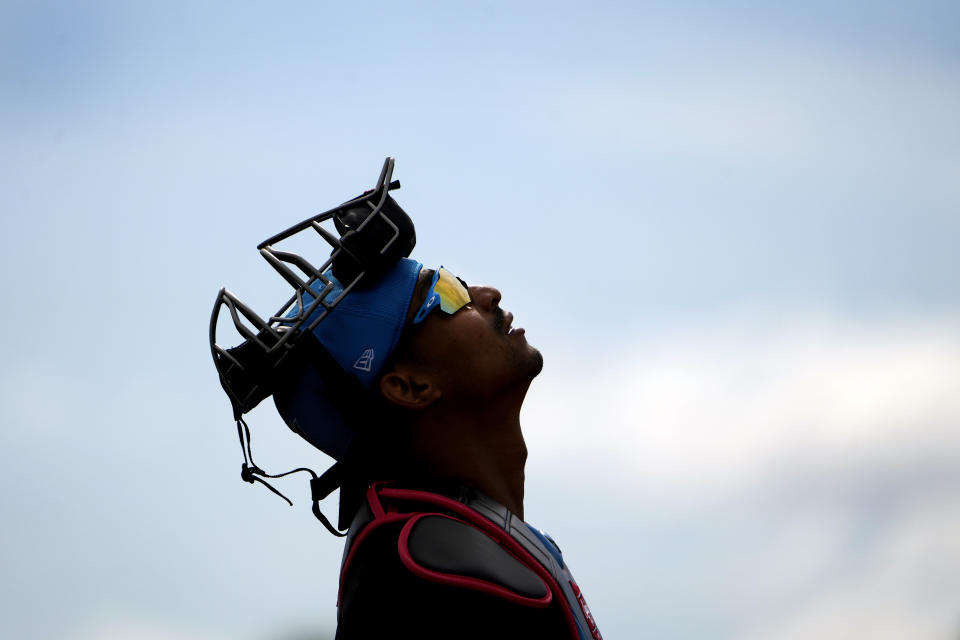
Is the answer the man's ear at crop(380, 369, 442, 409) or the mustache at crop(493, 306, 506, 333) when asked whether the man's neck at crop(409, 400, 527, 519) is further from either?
the mustache at crop(493, 306, 506, 333)

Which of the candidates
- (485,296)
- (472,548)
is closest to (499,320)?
(485,296)

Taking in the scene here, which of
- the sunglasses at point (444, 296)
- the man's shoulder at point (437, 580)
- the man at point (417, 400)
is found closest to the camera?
the man's shoulder at point (437, 580)

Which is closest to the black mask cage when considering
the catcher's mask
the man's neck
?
the catcher's mask

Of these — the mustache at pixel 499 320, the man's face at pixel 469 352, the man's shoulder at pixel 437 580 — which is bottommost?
the man's shoulder at pixel 437 580

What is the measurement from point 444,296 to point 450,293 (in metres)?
0.04

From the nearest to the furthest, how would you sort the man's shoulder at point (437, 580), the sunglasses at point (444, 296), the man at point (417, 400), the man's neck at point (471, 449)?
the man's shoulder at point (437, 580) → the man at point (417, 400) → the man's neck at point (471, 449) → the sunglasses at point (444, 296)

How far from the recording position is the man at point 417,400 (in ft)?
14.0

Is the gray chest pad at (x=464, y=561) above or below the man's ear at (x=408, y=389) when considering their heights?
below

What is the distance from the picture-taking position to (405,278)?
4617 millimetres

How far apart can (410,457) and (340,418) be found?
1.31 feet

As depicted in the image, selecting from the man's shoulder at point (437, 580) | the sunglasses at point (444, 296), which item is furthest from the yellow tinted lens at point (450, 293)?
the man's shoulder at point (437, 580)

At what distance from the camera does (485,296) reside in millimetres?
4738

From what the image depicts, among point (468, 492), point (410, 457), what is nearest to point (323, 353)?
point (410, 457)

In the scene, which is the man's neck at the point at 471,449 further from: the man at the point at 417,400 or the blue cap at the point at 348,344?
the blue cap at the point at 348,344
